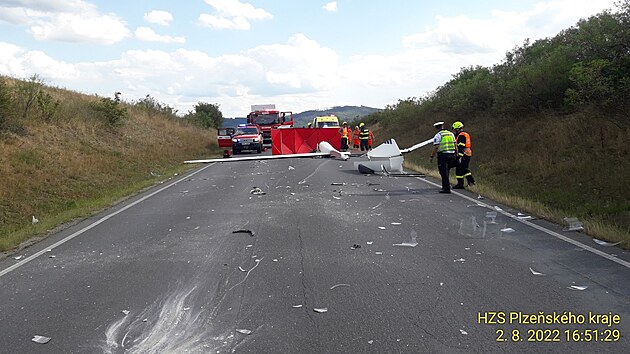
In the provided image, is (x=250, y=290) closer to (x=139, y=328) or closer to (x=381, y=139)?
(x=139, y=328)

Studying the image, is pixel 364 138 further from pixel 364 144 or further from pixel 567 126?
pixel 567 126

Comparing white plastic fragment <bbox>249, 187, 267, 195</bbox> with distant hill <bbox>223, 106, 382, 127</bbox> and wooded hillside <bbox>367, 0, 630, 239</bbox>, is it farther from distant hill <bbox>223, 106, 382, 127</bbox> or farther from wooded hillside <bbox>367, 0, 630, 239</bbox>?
distant hill <bbox>223, 106, 382, 127</bbox>

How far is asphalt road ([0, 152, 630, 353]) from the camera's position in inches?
189

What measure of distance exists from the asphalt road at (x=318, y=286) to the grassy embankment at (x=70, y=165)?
9.57 feet

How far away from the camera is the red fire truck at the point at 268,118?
43.8 metres

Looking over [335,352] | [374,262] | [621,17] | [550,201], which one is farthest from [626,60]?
[335,352]

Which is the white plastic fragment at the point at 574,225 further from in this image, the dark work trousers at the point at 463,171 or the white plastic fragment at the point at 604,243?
the dark work trousers at the point at 463,171

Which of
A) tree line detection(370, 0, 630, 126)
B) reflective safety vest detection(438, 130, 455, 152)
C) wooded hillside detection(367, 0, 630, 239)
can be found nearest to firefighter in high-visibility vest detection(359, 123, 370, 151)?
wooded hillside detection(367, 0, 630, 239)

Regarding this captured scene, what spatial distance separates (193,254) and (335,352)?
162 inches

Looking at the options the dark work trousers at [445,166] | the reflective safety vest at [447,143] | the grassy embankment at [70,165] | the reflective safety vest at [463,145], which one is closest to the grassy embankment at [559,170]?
the dark work trousers at [445,166]

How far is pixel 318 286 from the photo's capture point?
633 centimetres

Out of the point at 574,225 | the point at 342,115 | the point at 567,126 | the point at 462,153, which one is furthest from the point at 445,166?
the point at 342,115

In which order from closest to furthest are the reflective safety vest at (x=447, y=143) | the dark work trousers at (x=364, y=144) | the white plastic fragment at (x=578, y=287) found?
the white plastic fragment at (x=578, y=287), the reflective safety vest at (x=447, y=143), the dark work trousers at (x=364, y=144)

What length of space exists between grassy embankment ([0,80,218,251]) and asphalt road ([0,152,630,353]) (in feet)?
9.57
